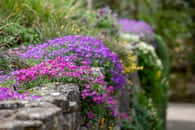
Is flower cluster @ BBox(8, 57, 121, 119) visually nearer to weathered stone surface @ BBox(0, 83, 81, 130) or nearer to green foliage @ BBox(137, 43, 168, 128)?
weathered stone surface @ BBox(0, 83, 81, 130)

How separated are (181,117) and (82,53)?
28.2 ft

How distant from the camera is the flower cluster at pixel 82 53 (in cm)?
449

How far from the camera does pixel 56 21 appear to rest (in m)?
6.06

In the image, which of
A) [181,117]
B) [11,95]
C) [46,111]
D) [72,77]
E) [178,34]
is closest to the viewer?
[46,111]

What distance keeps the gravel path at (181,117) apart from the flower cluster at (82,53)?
6139 mm

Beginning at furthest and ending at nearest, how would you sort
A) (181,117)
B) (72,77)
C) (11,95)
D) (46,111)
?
(181,117)
(72,77)
(11,95)
(46,111)

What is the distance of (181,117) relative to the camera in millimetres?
12625

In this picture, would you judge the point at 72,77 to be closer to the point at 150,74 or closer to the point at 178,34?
the point at 150,74

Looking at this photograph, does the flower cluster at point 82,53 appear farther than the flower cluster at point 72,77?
Yes

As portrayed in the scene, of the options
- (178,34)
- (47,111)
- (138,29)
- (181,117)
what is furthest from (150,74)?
(178,34)

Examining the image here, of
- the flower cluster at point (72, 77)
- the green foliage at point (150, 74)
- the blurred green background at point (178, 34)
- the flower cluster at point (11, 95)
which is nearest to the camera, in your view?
the flower cluster at point (11, 95)

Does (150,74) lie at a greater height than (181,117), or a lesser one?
greater

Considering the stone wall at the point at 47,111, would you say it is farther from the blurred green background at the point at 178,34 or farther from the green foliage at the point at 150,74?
the blurred green background at the point at 178,34

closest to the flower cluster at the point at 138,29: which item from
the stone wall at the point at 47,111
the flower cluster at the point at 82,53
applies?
the flower cluster at the point at 82,53
